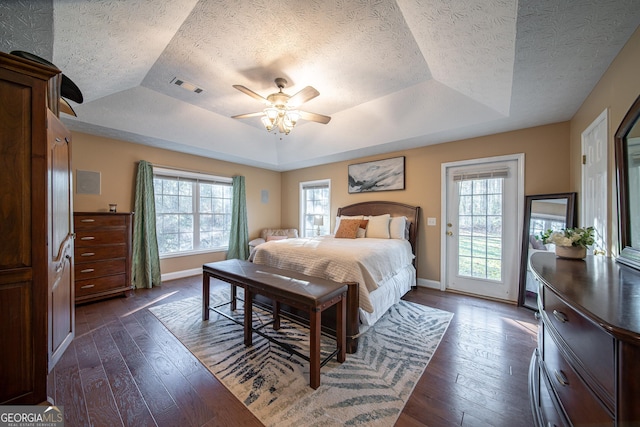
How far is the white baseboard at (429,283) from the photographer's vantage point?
150 inches

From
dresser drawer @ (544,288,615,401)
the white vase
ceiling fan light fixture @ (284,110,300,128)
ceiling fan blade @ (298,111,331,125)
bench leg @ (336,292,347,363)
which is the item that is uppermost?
ceiling fan blade @ (298,111,331,125)

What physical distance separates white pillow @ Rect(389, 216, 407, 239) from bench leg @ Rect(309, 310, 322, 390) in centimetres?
241

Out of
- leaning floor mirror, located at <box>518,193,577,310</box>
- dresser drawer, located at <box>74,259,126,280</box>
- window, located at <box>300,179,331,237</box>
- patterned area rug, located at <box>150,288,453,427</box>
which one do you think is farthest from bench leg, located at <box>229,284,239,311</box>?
leaning floor mirror, located at <box>518,193,577,310</box>

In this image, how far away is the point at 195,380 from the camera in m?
1.76

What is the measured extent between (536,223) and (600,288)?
2646 millimetres

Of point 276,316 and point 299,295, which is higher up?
point 299,295

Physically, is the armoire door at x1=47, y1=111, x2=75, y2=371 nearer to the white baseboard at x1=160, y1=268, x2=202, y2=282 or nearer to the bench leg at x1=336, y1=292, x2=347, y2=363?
the bench leg at x1=336, y1=292, x2=347, y2=363

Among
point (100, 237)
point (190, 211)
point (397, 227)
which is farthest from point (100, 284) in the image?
point (397, 227)

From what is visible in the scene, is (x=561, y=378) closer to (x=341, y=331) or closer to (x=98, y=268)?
(x=341, y=331)

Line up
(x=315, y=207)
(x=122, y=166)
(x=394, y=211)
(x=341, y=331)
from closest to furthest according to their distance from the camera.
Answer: (x=341, y=331), (x=122, y=166), (x=394, y=211), (x=315, y=207)

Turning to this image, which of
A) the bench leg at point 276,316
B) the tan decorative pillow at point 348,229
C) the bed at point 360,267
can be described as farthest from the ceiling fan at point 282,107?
the bench leg at point 276,316

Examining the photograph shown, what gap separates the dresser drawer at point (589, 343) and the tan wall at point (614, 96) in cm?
A: 129

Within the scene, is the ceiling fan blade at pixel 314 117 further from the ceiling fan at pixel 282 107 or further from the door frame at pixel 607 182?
the door frame at pixel 607 182

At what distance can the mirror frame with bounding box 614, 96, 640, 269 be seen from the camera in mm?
1394
